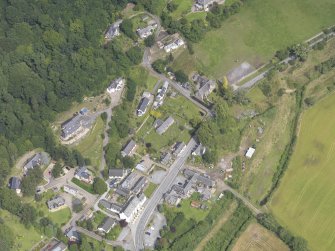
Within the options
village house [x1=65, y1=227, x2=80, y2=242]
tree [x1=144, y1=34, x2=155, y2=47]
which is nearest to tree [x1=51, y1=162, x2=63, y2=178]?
village house [x1=65, y1=227, x2=80, y2=242]

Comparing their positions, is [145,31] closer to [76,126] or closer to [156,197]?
[76,126]

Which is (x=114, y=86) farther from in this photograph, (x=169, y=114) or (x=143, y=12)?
(x=143, y=12)

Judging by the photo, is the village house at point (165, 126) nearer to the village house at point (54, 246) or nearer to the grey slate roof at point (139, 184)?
the grey slate roof at point (139, 184)

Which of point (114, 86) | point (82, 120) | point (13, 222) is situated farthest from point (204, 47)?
point (13, 222)

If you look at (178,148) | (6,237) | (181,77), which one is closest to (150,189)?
(178,148)

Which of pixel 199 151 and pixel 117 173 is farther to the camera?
pixel 199 151
